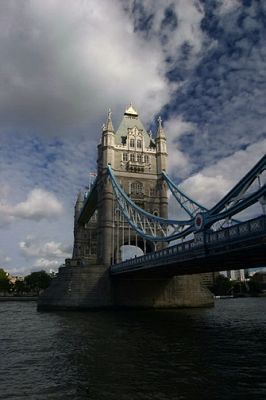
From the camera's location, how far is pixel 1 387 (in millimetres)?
13117

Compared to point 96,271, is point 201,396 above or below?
below

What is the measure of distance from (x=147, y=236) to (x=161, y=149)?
23.5 meters

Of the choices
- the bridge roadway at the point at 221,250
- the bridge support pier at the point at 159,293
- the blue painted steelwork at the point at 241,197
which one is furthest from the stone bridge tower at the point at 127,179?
the blue painted steelwork at the point at 241,197

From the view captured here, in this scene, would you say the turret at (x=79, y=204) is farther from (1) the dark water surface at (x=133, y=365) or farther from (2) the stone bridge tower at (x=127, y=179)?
(1) the dark water surface at (x=133, y=365)

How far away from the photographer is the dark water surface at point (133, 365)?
12289 millimetres

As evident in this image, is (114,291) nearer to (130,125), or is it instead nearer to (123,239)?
(123,239)

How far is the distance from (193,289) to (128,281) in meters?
9.23

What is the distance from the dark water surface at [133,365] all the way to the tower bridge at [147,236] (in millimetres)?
6506

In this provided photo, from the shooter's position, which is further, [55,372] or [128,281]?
[128,281]

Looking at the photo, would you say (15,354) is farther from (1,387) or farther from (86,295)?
(86,295)

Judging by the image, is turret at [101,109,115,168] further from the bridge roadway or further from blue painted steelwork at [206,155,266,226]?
blue painted steelwork at [206,155,266,226]

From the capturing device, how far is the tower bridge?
26766 mm

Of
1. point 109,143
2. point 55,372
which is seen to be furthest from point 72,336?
point 109,143

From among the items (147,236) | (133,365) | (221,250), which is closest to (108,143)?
(147,236)
